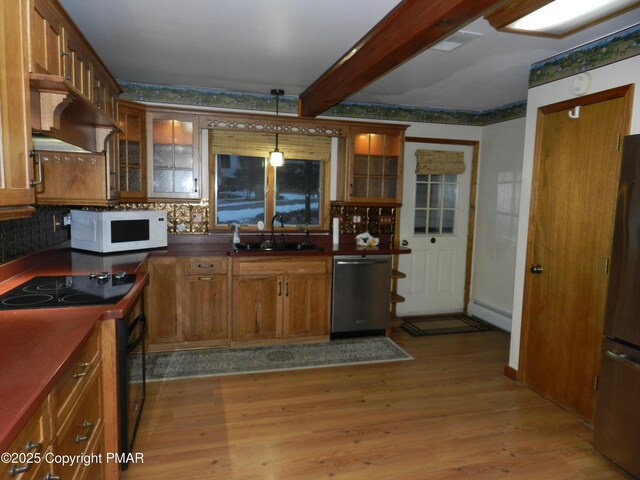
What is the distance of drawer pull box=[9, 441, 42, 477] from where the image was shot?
985 millimetres

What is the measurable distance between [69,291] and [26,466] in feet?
4.06

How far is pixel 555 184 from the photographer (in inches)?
118

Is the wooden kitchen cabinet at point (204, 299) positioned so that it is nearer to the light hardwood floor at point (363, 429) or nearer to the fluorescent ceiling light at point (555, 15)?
the light hardwood floor at point (363, 429)

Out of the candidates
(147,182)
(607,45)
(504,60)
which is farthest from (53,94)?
(607,45)

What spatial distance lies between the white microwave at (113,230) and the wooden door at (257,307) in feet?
2.90

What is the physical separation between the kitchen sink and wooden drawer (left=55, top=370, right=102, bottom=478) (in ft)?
7.11

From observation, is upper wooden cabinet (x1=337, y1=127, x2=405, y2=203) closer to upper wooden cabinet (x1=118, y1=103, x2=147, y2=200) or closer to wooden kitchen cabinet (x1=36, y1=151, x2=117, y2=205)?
upper wooden cabinet (x1=118, y1=103, x2=147, y2=200)

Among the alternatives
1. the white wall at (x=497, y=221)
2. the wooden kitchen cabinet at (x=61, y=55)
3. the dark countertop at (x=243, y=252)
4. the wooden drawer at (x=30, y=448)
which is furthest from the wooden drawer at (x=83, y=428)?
the white wall at (x=497, y=221)

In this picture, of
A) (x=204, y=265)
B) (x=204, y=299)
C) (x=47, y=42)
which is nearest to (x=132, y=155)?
(x=204, y=265)

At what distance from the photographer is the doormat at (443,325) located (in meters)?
4.52

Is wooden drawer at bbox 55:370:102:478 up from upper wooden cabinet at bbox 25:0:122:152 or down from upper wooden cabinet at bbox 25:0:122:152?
down

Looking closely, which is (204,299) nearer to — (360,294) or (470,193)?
(360,294)

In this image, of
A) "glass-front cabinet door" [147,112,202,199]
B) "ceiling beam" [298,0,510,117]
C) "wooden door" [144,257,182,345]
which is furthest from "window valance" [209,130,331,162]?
"wooden door" [144,257,182,345]

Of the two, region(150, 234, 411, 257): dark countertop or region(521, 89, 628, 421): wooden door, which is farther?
region(150, 234, 411, 257): dark countertop
